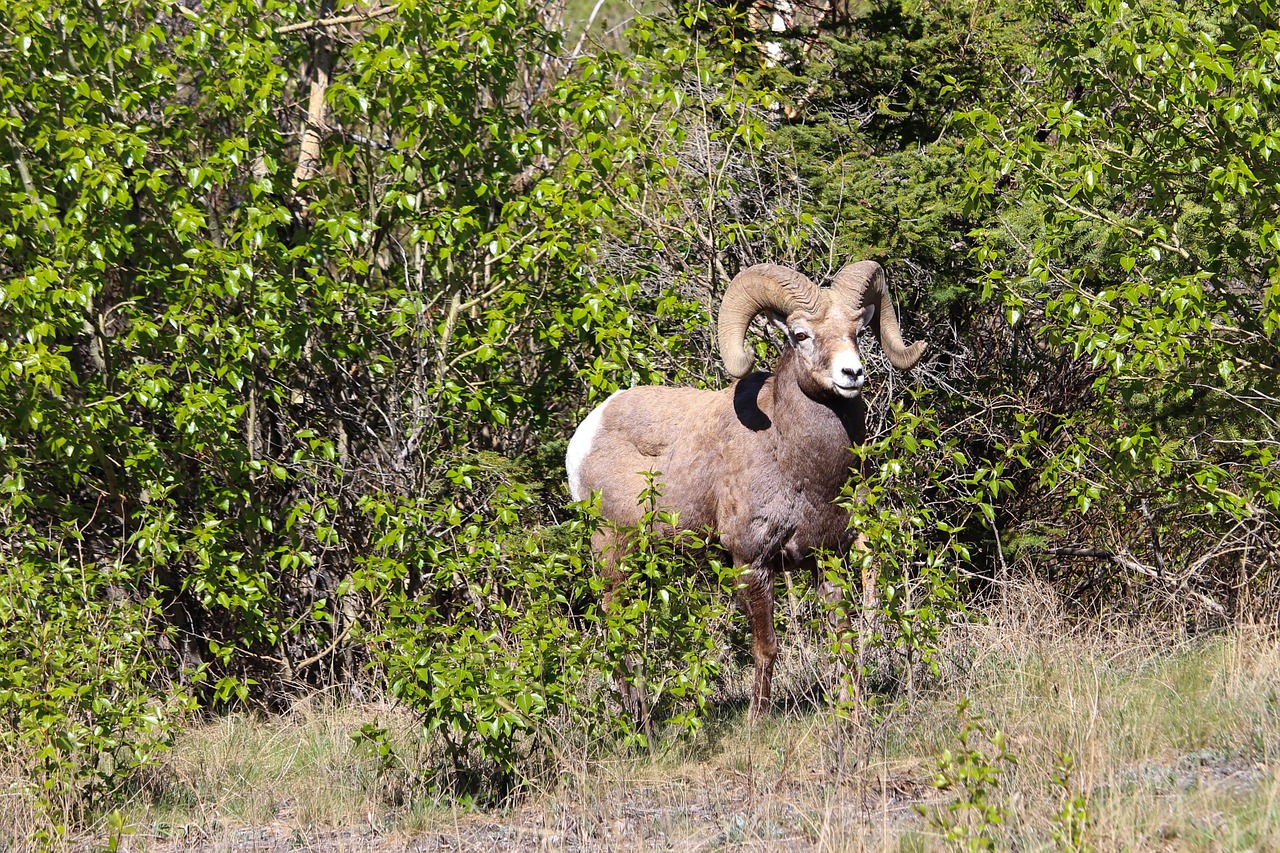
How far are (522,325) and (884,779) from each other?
4334mm

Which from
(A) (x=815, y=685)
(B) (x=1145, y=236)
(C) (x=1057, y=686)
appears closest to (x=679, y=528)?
(A) (x=815, y=685)

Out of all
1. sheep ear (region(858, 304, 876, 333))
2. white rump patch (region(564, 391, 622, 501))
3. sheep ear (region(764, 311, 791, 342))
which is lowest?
white rump patch (region(564, 391, 622, 501))

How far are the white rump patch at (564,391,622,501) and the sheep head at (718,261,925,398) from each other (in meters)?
1.14

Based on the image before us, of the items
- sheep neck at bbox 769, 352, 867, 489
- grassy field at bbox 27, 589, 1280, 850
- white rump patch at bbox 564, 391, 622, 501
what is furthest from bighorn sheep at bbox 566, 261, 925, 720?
grassy field at bbox 27, 589, 1280, 850

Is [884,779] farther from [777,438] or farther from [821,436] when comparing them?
[777,438]

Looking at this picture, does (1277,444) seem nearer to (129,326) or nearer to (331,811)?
(331,811)

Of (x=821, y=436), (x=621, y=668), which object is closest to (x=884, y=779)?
(x=621, y=668)

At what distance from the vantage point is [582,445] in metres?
8.20

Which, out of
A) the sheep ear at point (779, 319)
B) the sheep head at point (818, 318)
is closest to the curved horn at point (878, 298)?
the sheep head at point (818, 318)

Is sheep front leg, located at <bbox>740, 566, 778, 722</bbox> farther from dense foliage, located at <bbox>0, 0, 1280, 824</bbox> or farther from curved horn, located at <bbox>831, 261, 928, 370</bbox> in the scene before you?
curved horn, located at <bbox>831, 261, 928, 370</bbox>

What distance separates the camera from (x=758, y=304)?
286 inches

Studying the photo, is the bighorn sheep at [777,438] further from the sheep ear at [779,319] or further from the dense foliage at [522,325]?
the dense foliage at [522,325]

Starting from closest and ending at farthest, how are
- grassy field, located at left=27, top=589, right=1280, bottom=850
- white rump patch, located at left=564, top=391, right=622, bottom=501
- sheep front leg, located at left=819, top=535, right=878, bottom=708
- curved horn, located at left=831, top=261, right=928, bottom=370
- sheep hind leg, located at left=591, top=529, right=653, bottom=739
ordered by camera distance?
grassy field, located at left=27, top=589, right=1280, bottom=850 < sheep front leg, located at left=819, top=535, right=878, bottom=708 < sheep hind leg, located at left=591, top=529, right=653, bottom=739 < curved horn, located at left=831, top=261, right=928, bottom=370 < white rump patch, located at left=564, top=391, right=622, bottom=501

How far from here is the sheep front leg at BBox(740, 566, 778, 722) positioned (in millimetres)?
7125
